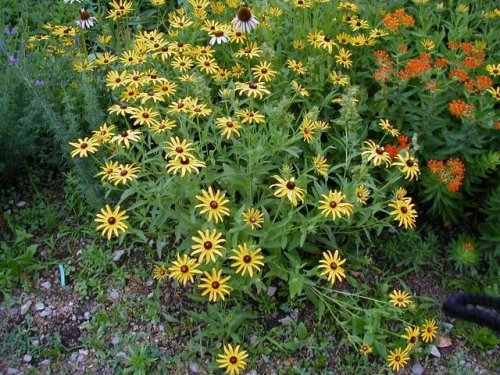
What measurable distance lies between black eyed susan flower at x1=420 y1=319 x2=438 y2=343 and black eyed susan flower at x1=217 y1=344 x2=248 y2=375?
80 cm

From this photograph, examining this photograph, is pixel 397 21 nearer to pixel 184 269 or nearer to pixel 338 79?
pixel 338 79

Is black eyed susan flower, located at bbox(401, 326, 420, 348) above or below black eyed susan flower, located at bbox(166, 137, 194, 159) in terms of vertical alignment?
below

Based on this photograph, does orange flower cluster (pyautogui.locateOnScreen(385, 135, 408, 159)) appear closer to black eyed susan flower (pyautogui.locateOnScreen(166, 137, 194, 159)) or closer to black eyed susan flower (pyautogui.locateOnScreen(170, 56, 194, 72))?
black eyed susan flower (pyautogui.locateOnScreen(166, 137, 194, 159))

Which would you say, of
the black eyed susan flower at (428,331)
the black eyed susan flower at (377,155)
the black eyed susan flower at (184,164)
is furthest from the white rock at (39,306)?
the black eyed susan flower at (428,331)

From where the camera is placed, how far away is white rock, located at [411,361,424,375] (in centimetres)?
267

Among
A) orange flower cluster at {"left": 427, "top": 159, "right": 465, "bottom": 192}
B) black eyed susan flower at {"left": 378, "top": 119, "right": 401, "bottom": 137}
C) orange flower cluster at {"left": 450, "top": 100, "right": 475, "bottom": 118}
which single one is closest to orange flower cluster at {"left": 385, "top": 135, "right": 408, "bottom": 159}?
black eyed susan flower at {"left": 378, "top": 119, "right": 401, "bottom": 137}

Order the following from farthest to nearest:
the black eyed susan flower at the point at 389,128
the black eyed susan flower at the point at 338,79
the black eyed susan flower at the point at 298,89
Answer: the black eyed susan flower at the point at 338,79
the black eyed susan flower at the point at 298,89
the black eyed susan flower at the point at 389,128

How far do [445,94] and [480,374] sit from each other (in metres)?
1.35

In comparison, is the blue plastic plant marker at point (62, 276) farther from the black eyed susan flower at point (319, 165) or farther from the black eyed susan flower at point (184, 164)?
the black eyed susan flower at point (319, 165)

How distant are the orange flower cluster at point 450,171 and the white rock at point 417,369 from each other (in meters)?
0.80

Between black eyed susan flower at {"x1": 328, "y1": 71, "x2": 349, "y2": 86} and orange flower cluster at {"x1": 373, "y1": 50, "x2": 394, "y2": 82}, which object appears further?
black eyed susan flower at {"x1": 328, "y1": 71, "x2": 349, "y2": 86}

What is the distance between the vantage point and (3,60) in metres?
3.38

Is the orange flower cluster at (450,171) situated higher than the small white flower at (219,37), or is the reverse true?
the small white flower at (219,37)

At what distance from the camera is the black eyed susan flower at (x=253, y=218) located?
251 cm
